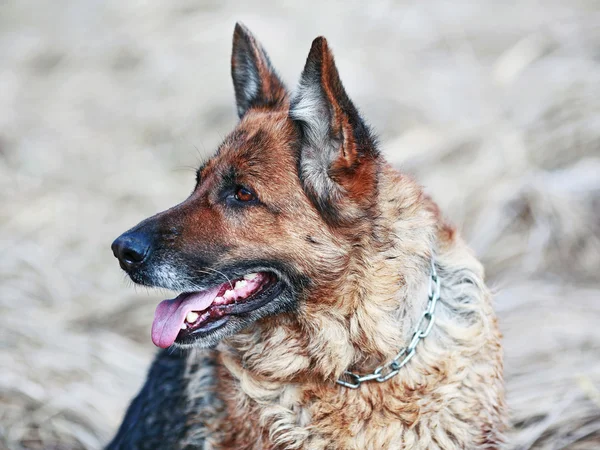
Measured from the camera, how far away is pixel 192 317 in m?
3.55

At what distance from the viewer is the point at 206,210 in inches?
143

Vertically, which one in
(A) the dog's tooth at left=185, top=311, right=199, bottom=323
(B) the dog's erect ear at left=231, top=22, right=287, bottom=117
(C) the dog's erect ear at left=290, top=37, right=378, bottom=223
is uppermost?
(B) the dog's erect ear at left=231, top=22, right=287, bottom=117

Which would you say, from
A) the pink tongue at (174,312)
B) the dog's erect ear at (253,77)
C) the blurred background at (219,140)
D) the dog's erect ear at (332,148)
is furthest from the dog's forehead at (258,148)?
the blurred background at (219,140)

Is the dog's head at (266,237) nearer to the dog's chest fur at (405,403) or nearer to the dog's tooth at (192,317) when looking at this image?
the dog's tooth at (192,317)

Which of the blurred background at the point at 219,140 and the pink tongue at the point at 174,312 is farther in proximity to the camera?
the blurred background at the point at 219,140

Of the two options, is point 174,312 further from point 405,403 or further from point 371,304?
point 405,403

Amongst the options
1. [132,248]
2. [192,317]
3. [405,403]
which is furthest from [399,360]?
[132,248]

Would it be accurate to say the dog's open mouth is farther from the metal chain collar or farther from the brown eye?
the metal chain collar

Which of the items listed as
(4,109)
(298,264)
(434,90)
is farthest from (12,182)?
(298,264)

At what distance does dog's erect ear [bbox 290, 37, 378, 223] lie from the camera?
10.7ft

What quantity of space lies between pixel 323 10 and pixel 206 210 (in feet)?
29.0

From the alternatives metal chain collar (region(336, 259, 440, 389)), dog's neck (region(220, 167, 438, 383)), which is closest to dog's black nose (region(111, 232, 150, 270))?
dog's neck (region(220, 167, 438, 383))

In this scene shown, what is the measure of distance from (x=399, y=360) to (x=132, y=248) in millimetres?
1402

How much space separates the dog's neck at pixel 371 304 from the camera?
3.48 metres
